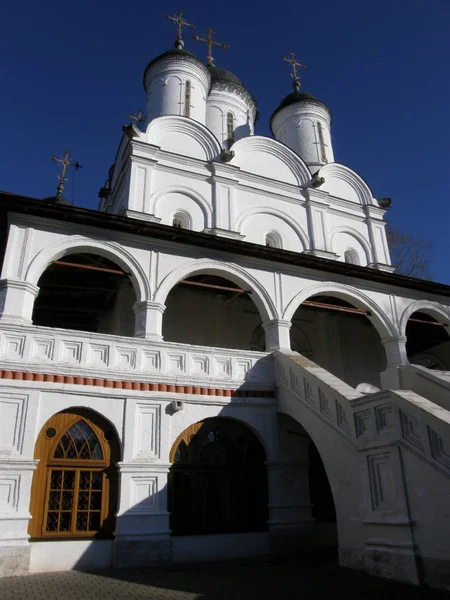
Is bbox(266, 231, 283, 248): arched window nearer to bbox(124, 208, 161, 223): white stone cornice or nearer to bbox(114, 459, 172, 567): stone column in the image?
bbox(124, 208, 161, 223): white stone cornice

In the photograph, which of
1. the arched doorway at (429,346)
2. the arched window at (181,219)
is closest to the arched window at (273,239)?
the arched window at (181,219)

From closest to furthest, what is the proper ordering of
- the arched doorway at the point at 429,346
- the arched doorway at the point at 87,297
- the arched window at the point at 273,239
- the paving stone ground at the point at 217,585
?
the paving stone ground at the point at 217,585 → the arched doorway at the point at 87,297 → the arched window at the point at 273,239 → the arched doorway at the point at 429,346

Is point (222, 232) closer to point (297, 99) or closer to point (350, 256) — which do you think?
point (350, 256)

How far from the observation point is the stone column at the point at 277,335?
36.1 ft

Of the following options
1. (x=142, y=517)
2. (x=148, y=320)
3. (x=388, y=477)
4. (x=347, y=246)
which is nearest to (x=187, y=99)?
(x=347, y=246)

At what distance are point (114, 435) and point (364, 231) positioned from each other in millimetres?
11870

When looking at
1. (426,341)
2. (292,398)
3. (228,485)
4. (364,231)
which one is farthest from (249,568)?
(364,231)

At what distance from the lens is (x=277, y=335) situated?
36.4ft

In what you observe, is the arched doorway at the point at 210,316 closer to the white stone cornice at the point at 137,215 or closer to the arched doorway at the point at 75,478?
the white stone cornice at the point at 137,215

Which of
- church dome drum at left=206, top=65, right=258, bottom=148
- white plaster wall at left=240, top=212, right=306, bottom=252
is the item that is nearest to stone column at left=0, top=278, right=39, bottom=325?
white plaster wall at left=240, top=212, right=306, bottom=252

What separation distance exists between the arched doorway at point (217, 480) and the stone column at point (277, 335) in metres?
1.92

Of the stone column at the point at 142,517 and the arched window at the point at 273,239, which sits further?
the arched window at the point at 273,239

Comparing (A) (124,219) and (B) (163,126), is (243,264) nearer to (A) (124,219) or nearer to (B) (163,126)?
(A) (124,219)

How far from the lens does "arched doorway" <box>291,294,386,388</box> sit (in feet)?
47.8
